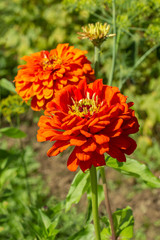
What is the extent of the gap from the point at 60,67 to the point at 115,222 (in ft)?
1.93

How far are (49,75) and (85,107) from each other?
0.26 m

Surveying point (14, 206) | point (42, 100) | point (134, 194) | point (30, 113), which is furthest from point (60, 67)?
point (30, 113)

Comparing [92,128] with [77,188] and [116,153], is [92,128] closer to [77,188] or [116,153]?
[116,153]

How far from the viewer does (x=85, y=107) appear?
2.66ft

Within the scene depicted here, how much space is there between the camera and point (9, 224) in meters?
1.53

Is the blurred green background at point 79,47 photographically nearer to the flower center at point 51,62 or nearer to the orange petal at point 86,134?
the flower center at point 51,62

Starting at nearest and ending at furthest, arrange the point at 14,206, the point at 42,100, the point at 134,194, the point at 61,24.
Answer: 1. the point at 42,100
2. the point at 14,206
3. the point at 134,194
4. the point at 61,24

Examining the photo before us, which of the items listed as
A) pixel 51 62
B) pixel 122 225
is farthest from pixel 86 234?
pixel 51 62

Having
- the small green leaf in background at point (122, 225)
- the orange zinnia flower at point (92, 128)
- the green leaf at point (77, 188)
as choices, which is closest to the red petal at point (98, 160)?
the orange zinnia flower at point (92, 128)

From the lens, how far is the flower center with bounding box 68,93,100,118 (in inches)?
31.6

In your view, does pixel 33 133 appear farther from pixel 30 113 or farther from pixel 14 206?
pixel 14 206

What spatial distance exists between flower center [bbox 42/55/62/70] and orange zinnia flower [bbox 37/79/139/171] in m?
0.24

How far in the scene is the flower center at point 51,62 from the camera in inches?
41.2

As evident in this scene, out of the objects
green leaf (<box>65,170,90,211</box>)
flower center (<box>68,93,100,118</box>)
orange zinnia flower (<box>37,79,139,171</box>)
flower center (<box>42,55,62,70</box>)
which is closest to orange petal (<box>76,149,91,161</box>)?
orange zinnia flower (<box>37,79,139,171</box>)
